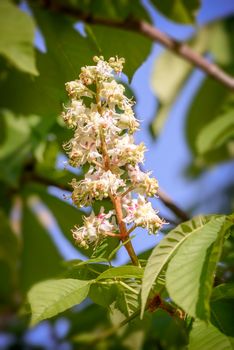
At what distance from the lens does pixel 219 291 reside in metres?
0.77

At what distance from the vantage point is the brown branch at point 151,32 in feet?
4.86

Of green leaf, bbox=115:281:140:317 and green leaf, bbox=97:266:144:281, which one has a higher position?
green leaf, bbox=97:266:144:281

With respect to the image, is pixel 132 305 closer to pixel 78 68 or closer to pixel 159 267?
pixel 159 267

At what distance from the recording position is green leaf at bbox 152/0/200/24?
5.59ft

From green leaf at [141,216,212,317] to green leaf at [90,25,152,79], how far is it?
18.3 inches

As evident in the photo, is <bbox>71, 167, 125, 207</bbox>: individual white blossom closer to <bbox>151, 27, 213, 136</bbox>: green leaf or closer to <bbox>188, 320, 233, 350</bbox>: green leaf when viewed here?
<bbox>188, 320, 233, 350</bbox>: green leaf

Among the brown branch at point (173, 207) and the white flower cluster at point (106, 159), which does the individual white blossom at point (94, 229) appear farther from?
the brown branch at point (173, 207)

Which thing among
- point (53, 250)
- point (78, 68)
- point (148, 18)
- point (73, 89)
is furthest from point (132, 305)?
point (53, 250)

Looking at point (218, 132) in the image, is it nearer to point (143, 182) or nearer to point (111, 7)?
point (111, 7)

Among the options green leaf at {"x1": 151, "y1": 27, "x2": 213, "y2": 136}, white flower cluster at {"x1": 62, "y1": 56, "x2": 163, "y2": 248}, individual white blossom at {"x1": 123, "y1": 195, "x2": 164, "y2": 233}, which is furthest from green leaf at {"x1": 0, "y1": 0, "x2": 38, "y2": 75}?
green leaf at {"x1": 151, "y1": 27, "x2": 213, "y2": 136}

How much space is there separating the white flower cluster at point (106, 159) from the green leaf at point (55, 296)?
0.18 ft

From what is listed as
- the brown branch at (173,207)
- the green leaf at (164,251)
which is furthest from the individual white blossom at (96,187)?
the brown branch at (173,207)

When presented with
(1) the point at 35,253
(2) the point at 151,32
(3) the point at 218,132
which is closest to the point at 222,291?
(3) the point at 218,132

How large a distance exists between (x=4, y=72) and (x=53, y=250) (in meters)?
0.79
